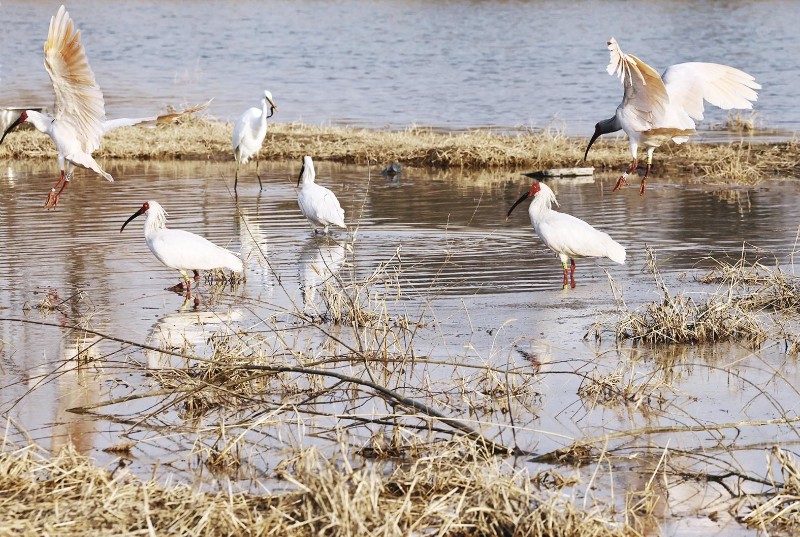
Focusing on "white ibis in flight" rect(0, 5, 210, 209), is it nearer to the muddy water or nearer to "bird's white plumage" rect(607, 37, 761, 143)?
the muddy water

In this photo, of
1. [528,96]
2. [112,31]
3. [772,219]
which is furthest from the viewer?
[112,31]

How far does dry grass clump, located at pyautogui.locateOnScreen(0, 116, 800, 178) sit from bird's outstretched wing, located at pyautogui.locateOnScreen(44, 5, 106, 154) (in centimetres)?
492

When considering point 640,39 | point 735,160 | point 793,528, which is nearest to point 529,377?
point 793,528

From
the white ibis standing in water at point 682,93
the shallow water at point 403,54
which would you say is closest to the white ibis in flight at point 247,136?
the white ibis standing in water at point 682,93

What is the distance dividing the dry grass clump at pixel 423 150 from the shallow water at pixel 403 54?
10.2ft

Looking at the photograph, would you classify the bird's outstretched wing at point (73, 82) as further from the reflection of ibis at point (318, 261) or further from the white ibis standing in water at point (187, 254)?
the reflection of ibis at point (318, 261)

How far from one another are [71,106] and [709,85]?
6.62 meters

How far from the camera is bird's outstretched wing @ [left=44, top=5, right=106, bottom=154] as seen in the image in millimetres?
11375

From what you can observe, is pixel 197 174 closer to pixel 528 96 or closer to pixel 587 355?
pixel 587 355

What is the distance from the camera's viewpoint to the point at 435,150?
17516 millimetres

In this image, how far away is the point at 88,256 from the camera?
441 inches

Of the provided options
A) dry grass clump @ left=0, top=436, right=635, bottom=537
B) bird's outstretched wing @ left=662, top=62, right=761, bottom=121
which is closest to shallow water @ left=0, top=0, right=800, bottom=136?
bird's outstretched wing @ left=662, top=62, right=761, bottom=121

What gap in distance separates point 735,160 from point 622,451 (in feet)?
36.4

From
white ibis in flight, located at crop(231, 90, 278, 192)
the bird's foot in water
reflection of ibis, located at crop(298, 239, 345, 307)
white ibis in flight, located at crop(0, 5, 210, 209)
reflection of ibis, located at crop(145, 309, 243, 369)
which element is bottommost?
reflection of ibis, located at crop(145, 309, 243, 369)
